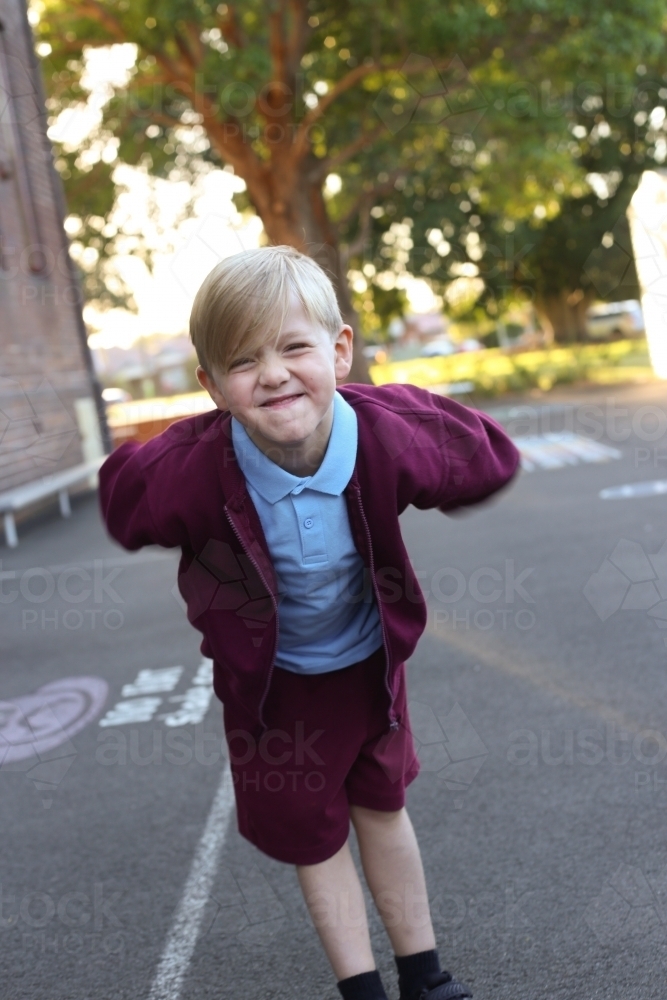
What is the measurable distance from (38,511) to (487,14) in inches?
384

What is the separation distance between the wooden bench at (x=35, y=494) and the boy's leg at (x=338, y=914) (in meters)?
7.65

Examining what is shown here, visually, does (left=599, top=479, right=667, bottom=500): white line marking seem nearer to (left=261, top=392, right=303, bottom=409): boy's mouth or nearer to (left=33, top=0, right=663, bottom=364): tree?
(left=261, top=392, right=303, bottom=409): boy's mouth

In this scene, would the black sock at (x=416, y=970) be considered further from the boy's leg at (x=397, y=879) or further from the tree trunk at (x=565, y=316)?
the tree trunk at (x=565, y=316)

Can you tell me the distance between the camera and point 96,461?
13469mm

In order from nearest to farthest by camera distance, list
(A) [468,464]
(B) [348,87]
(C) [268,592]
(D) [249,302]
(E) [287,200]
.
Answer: (D) [249,302], (C) [268,592], (A) [468,464], (E) [287,200], (B) [348,87]

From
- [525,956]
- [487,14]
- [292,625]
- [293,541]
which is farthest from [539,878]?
[487,14]

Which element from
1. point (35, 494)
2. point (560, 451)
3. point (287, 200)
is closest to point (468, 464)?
point (35, 494)

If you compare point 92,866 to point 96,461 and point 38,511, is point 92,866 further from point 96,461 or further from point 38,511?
point 96,461

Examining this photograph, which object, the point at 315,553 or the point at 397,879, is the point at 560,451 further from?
the point at 315,553

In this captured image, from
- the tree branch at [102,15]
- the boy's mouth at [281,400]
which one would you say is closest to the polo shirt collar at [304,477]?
the boy's mouth at [281,400]

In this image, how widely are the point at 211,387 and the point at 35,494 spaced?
842 centimetres

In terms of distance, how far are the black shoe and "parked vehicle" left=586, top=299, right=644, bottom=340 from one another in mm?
41381

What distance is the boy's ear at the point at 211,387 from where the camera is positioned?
197 centimetres

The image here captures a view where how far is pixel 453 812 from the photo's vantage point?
320 cm
